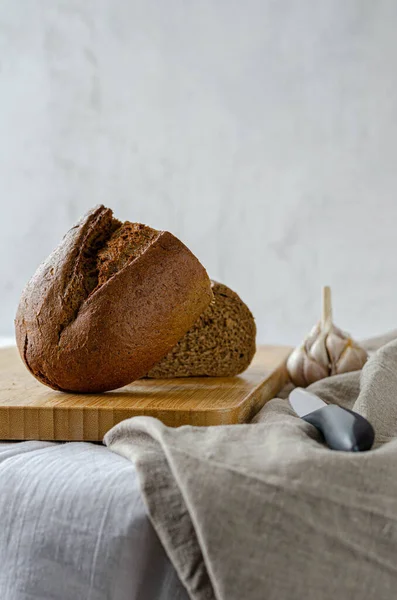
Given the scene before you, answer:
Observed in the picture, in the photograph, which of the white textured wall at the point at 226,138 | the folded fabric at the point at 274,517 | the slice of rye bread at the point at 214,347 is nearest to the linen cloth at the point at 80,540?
the folded fabric at the point at 274,517

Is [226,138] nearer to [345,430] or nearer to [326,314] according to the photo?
[326,314]

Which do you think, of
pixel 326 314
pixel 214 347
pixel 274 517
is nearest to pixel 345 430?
pixel 274 517

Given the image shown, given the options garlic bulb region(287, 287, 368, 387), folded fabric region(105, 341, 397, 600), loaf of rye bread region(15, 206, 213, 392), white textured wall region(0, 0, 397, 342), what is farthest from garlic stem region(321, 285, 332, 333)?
white textured wall region(0, 0, 397, 342)

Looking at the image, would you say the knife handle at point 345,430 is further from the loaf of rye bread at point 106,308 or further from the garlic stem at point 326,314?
the garlic stem at point 326,314

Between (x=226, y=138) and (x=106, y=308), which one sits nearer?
(x=106, y=308)

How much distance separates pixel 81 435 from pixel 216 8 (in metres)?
2.80

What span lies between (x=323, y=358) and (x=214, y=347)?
30cm

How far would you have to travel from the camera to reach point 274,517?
0.74 metres

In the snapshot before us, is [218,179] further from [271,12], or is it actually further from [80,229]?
[80,229]

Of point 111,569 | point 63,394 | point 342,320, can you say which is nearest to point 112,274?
point 63,394

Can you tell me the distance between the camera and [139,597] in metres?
0.81

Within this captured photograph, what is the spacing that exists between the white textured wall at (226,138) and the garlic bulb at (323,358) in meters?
1.68

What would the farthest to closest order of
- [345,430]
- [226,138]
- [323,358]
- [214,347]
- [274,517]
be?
[226,138], [323,358], [214,347], [345,430], [274,517]

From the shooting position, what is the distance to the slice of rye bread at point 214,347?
1.46 metres
